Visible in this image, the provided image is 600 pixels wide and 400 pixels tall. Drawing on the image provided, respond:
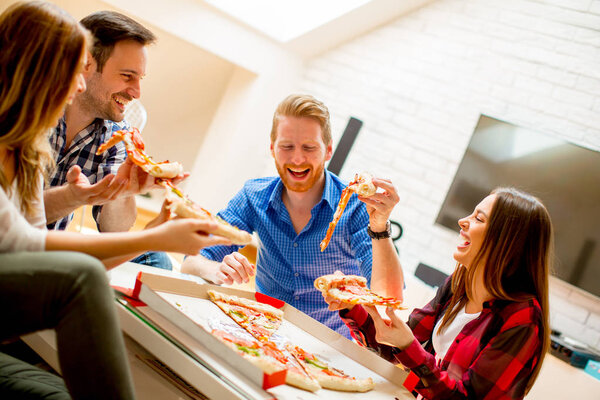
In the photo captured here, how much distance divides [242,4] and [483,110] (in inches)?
92.5

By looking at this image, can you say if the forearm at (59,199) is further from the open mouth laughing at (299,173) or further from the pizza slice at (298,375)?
the open mouth laughing at (299,173)

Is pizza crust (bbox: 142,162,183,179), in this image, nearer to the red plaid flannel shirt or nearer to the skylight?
the red plaid flannel shirt

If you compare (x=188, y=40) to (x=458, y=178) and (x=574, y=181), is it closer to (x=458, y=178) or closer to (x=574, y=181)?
(x=458, y=178)

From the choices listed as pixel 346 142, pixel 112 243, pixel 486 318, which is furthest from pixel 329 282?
Answer: pixel 346 142

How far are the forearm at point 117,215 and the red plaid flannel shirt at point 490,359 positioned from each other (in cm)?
101

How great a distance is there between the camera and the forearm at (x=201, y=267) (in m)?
1.75

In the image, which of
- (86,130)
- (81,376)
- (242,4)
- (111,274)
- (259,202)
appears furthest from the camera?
(242,4)

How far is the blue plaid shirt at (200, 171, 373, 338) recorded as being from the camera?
208 cm

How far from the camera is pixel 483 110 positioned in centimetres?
453

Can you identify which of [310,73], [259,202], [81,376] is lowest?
[81,376]

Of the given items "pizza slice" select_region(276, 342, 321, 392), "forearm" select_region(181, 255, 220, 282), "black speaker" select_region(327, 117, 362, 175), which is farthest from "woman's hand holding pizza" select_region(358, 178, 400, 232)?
"black speaker" select_region(327, 117, 362, 175)

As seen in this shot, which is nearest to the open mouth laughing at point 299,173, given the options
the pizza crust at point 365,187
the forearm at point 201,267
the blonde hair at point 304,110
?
the blonde hair at point 304,110

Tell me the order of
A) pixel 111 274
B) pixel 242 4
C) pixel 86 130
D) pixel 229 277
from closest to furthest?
pixel 111 274 < pixel 229 277 < pixel 86 130 < pixel 242 4

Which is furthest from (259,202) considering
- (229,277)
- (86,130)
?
(86,130)
